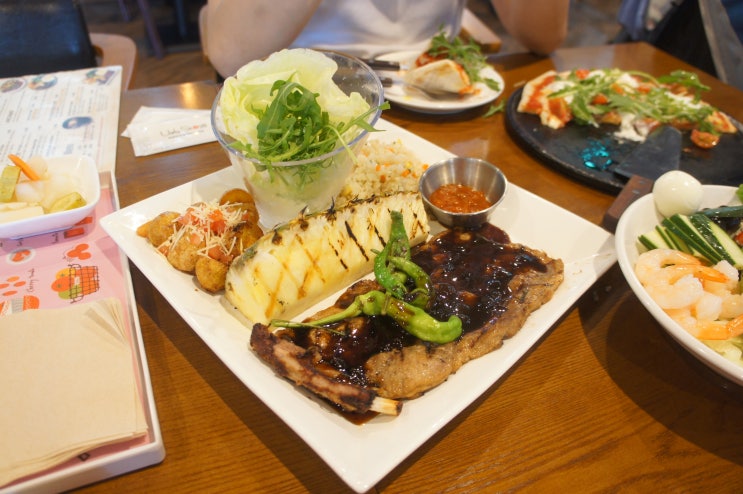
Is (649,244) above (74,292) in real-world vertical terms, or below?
above

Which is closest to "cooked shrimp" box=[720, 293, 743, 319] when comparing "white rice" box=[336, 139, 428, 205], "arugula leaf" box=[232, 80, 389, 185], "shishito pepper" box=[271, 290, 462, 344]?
"shishito pepper" box=[271, 290, 462, 344]

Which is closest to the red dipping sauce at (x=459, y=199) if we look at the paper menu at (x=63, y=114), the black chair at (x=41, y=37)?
the paper menu at (x=63, y=114)

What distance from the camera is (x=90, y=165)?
102 inches

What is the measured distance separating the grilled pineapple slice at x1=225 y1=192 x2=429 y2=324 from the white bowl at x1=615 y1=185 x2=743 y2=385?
97cm

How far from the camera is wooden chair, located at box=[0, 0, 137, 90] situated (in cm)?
396

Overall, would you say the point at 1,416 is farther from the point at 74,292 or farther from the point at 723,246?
the point at 723,246

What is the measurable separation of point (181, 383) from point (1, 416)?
22.4 inches

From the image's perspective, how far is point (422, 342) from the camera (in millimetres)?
1799

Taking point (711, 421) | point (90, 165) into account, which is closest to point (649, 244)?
point (711, 421)

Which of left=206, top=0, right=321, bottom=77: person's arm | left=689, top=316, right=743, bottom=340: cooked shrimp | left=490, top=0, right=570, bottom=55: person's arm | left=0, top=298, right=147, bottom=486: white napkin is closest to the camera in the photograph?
left=0, top=298, right=147, bottom=486: white napkin

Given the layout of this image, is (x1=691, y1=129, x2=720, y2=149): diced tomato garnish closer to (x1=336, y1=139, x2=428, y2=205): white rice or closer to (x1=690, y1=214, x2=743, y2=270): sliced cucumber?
(x1=690, y1=214, x2=743, y2=270): sliced cucumber

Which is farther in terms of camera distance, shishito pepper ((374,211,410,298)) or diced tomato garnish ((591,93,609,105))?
diced tomato garnish ((591,93,609,105))

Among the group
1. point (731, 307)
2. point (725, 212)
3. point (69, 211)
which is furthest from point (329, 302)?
point (725, 212)

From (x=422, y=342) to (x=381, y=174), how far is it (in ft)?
4.13
